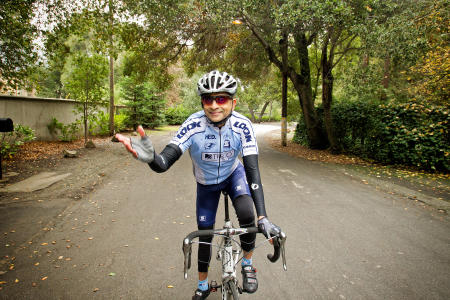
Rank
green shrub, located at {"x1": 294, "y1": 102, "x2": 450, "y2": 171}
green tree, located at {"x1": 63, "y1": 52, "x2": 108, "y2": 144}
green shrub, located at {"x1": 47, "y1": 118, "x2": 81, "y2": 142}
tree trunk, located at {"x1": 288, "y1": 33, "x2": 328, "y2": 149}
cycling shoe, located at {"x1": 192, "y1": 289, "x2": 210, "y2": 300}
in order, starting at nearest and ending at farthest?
cycling shoe, located at {"x1": 192, "y1": 289, "x2": 210, "y2": 300} → green shrub, located at {"x1": 294, "y1": 102, "x2": 450, "y2": 171} → green tree, located at {"x1": 63, "y1": 52, "x2": 108, "y2": 144} → green shrub, located at {"x1": 47, "y1": 118, "x2": 81, "y2": 142} → tree trunk, located at {"x1": 288, "y1": 33, "x2": 328, "y2": 149}

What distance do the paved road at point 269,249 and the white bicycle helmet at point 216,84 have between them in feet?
7.49

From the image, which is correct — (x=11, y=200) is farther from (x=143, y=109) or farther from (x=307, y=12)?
(x=143, y=109)

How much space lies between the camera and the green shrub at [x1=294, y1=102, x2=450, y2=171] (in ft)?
27.7

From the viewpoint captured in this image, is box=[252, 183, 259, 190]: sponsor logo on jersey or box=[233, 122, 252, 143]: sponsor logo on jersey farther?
box=[233, 122, 252, 143]: sponsor logo on jersey

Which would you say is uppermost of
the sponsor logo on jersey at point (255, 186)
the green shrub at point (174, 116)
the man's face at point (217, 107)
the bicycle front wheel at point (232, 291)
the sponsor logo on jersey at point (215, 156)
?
the green shrub at point (174, 116)

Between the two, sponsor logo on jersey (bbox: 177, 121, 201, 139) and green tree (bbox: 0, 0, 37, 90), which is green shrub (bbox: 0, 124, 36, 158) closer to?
green tree (bbox: 0, 0, 37, 90)

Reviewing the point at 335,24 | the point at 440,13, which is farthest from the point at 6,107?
the point at 440,13

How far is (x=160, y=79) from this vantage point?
1612cm

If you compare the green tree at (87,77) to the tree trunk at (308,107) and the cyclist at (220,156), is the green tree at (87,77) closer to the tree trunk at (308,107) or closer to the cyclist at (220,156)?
the tree trunk at (308,107)

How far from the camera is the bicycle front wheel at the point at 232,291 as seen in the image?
2.18 metres

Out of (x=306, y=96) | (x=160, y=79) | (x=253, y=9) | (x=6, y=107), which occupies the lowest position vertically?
(x=6, y=107)

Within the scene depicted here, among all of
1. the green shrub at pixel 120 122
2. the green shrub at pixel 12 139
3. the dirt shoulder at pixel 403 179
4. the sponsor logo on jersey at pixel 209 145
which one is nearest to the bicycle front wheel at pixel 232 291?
the sponsor logo on jersey at pixel 209 145

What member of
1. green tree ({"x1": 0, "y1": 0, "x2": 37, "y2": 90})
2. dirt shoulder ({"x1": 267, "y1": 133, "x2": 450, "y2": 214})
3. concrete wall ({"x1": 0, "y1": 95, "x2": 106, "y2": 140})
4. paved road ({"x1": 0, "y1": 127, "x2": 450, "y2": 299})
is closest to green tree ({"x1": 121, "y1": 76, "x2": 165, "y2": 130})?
concrete wall ({"x1": 0, "y1": 95, "x2": 106, "y2": 140})

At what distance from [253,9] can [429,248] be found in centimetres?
902
